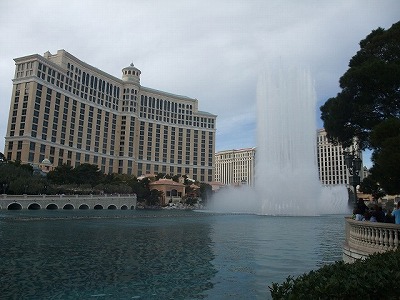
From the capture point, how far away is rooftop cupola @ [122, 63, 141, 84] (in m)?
146

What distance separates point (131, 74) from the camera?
147250mm

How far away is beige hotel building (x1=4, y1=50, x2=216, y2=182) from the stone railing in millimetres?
105888

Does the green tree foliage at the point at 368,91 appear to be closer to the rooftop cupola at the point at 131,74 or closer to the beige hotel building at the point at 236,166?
the rooftop cupola at the point at 131,74

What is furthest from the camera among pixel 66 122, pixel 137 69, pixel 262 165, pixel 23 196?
pixel 137 69

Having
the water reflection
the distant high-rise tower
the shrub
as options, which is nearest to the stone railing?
the shrub

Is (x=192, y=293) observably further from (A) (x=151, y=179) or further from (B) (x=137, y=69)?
(B) (x=137, y=69)

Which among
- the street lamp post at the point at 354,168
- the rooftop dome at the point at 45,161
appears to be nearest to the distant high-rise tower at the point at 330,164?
the rooftop dome at the point at 45,161

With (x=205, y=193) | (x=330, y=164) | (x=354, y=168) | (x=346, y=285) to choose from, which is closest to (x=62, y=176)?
(x=205, y=193)

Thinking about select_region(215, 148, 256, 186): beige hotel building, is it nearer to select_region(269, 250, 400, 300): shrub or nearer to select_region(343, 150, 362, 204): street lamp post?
select_region(343, 150, 362, 204): street lamp post

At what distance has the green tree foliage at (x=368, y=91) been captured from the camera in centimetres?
1703

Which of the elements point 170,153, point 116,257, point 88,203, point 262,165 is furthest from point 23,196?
point 170,153

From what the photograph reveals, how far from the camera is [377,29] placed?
20.5m

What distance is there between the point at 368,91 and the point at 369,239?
10.6 metres

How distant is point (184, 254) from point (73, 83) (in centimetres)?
11662
